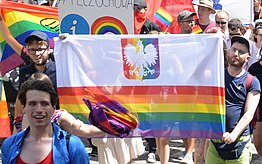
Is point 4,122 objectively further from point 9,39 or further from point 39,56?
point 39,56

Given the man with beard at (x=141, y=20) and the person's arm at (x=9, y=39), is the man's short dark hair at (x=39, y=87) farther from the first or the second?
the man with beard at (x=141, y=20)

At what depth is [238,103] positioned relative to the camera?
5.55 m

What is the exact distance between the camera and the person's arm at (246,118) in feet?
17.6

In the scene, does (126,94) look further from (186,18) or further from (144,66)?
(186,18)

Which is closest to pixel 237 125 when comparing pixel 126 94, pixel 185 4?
pixel 126 94

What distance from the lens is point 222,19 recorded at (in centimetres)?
846

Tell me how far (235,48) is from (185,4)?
4.93 m

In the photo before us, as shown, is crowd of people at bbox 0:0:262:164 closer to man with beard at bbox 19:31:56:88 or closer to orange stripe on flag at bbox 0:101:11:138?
man with beard at bbox 19:31:56:88

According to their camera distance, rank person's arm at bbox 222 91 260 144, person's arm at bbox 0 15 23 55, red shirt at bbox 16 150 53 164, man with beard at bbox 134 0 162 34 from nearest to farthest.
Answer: red shirt at bbox 16 150 53 164
person's arm at bbox 222 91 260 144
person's arm at bbox 0 15 23 55
man with beard at bbox 134 0 162 34

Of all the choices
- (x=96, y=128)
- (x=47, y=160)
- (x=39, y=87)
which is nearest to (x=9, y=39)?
(x=96, y=128)

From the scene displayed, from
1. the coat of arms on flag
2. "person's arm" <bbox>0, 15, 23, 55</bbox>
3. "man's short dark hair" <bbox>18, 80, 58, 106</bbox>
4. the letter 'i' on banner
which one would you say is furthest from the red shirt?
the letter 'i' on banner

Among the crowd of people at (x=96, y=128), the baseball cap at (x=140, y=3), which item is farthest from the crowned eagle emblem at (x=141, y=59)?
the baseball cap at (x=140, y=3)

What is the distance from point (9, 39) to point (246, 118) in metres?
2.76

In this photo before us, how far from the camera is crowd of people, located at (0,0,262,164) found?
3709mm
